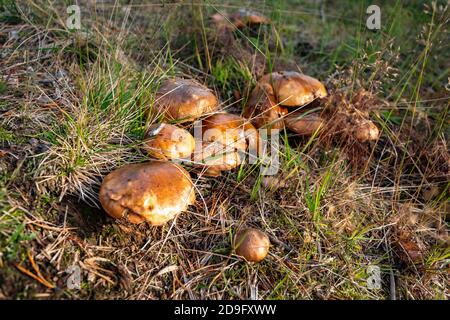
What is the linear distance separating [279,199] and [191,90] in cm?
98

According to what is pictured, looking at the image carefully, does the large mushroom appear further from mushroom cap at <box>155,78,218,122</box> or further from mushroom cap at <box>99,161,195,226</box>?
mushroom cap at <box>99,161,195,226</box>

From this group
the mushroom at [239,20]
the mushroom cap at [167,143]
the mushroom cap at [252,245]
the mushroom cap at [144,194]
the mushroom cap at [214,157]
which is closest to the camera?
the mushroom cap at [144,194]

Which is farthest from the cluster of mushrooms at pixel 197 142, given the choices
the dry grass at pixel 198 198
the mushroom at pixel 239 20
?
the mushroom at pixel 239 20

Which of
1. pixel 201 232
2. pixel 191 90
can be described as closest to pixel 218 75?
pixel 191 90

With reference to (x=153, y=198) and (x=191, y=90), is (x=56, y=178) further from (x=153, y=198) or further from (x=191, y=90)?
(x=191, y=90)

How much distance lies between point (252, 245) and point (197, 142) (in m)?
0.81

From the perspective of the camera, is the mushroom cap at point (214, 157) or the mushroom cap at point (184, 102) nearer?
the mushroom cap at point (214, 157)

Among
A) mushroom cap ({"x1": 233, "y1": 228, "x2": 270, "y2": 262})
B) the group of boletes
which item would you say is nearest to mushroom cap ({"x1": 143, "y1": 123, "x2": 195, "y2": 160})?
the group of boletes

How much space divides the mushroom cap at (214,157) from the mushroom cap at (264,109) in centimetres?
44

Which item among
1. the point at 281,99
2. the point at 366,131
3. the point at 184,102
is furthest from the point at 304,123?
the point at 184,102

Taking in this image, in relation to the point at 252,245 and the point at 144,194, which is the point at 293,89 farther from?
the point at 144,194

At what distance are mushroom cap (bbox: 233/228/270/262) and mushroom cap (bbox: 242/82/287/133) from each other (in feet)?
3.12

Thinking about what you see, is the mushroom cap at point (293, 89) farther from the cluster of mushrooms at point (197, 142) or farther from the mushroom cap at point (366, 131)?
the mushroom cap at point (366, 131)

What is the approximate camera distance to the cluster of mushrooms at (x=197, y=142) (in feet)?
7.55
